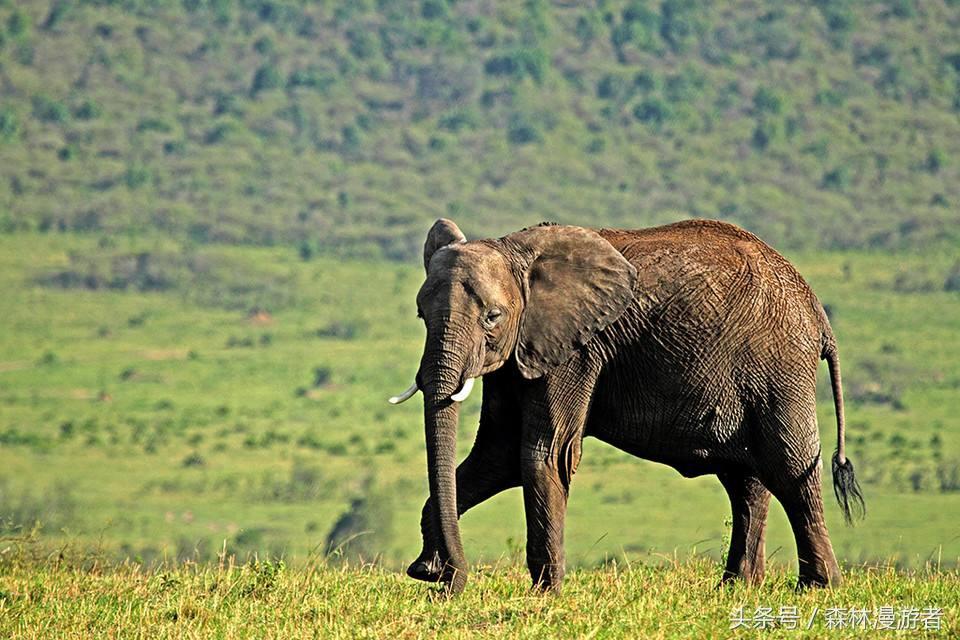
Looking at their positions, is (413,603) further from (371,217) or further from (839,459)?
(371,217)

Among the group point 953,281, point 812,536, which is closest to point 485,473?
point 812,536

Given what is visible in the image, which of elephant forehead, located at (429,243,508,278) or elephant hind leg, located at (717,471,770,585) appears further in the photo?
elephant hind leg, located at (717,471,770,585)

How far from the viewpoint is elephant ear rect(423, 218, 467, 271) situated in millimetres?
10125

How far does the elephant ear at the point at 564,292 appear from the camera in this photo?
989 centimetres

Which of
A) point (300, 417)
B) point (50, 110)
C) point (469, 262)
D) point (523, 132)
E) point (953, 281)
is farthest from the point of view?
point (523, 132)

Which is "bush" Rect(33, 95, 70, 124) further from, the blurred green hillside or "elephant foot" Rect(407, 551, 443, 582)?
"elephant foot" Rect(407, 551, 443, 582)

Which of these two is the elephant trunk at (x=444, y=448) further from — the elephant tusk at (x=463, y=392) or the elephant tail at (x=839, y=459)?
the elephant tail at (x=839, y=459)

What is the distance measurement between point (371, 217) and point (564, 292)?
93308 mm

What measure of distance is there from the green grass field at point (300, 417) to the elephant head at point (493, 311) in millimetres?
19673

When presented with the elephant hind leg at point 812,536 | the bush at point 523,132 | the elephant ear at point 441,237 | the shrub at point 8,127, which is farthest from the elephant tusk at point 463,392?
the shrub at point 8,127

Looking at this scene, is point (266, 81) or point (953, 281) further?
point (266, 81)

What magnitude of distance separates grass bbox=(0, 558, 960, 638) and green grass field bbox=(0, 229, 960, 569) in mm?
19024

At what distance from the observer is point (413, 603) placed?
934 centimetres

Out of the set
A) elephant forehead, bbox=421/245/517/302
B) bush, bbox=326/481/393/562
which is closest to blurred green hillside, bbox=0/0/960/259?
bush, bbox=326/481/393/562
